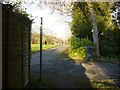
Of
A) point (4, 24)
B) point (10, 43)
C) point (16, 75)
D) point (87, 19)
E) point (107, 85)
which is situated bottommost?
point (107, 85)

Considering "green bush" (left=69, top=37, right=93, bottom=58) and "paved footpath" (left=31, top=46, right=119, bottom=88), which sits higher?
"green bush" (left=69, top=37, right=93, bottom=58)

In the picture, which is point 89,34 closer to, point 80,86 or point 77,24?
point 77,24

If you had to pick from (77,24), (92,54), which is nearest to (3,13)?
(92,54)

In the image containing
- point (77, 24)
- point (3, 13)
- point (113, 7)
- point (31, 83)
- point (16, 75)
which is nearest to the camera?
point (3, 13)

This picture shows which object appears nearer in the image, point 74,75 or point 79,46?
point 74,75

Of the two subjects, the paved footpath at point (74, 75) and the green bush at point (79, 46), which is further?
the green bush at point (79, 46)

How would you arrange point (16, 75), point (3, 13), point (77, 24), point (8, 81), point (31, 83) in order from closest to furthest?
point (3, 13) → point (8, 81) → point (16, 75) → point (31, 83) → point (77, 24)

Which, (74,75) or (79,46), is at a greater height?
(79,46)

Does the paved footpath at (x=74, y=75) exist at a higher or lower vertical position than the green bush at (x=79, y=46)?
lower

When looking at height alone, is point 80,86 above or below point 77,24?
below

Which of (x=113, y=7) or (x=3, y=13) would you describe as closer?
(x=3, y=13)

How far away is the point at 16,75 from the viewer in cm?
728

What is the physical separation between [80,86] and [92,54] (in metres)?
13.6

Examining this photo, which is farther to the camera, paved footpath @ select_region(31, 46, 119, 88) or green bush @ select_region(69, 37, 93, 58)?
green bush @ select_region(69, 37, 93, 58)
